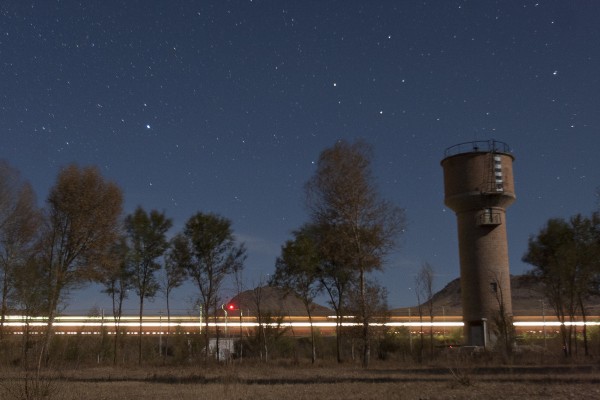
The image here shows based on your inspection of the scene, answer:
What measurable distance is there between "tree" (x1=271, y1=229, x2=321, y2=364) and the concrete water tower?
1396cm

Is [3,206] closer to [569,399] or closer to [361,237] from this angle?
[361,237]

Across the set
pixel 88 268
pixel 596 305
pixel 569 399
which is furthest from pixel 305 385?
pixel 596 305

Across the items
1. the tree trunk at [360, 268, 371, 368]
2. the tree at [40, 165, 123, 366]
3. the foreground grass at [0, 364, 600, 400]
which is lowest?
the foreground grass at [0, 364, 600, 400]

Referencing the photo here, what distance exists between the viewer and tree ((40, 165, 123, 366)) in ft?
138

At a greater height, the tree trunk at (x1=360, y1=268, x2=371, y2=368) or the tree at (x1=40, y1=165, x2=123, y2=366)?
the tree at (x1=40, y1=165, x2=123, y2=366)

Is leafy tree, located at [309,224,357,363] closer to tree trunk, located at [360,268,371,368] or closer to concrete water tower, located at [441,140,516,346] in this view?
tree trunk, located at [360,268,371,368]

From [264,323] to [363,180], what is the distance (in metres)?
14.7

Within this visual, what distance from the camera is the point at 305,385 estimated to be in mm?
23156

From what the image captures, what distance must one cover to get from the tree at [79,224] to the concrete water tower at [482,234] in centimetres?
2791

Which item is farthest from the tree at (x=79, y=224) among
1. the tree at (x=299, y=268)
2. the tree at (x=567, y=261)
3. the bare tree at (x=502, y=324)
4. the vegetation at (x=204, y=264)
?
the tree at (x=567, y=261)

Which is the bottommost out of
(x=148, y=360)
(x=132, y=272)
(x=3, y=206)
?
(x=148, y=360)

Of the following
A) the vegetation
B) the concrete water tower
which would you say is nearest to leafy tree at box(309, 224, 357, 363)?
the vegetation

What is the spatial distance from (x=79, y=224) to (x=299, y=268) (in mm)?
15373

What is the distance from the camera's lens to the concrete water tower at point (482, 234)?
168 ft
